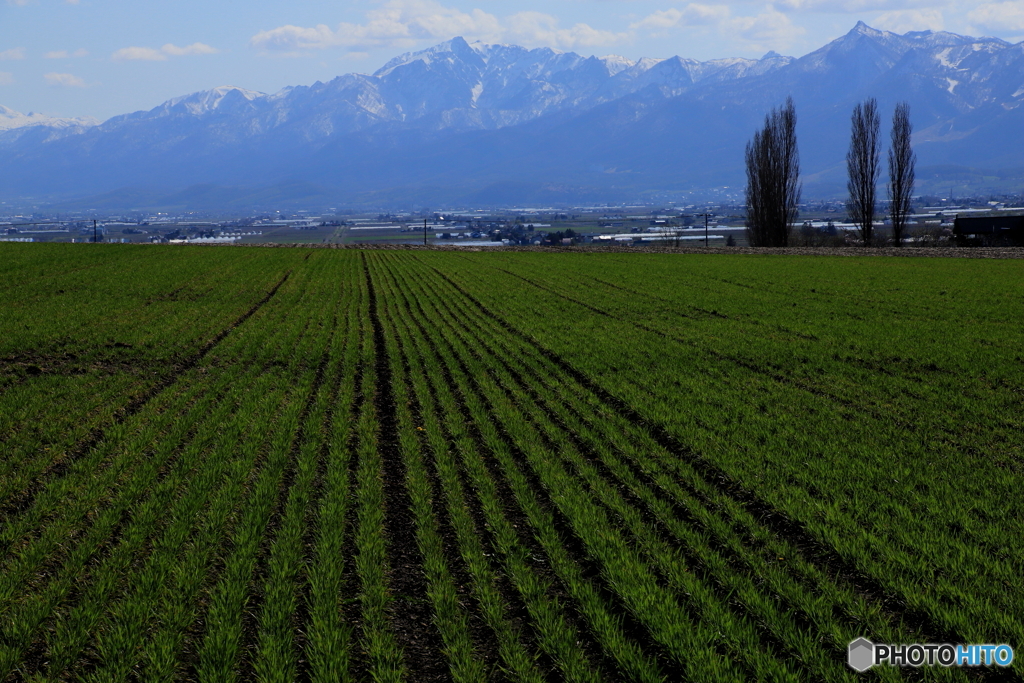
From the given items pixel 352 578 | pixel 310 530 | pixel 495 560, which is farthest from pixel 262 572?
pixel 495 560

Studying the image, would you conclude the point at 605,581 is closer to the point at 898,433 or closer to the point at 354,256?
the point at 898,433

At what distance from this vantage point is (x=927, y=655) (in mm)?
4641

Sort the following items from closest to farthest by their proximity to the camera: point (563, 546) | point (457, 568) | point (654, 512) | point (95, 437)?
1. point (457, 568)
2. point (563, 546)
3. point (654, 512)
4. point (95, 437)

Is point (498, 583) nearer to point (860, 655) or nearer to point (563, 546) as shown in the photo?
point (563, 546)

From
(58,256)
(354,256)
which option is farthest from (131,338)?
(354,256)

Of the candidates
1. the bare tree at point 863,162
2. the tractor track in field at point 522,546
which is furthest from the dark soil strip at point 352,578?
the bare tree at point 863,162

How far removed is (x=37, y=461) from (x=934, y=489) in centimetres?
922

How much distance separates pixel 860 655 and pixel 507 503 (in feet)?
11.0

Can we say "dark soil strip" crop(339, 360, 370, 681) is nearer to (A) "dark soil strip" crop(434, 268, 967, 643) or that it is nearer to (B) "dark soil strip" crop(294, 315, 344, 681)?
(B) "dark soil strip" crop(294, 315, 344, 681)

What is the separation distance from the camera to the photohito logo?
4.55 meters

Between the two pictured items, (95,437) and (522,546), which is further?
(95,437)

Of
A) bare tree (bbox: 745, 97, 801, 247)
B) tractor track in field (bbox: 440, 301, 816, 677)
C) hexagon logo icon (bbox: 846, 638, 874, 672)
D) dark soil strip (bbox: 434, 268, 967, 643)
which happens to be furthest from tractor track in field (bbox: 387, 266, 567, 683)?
bare tree (bbox: 745, 97, 801, 247)

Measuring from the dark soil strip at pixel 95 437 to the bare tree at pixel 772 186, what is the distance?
4971cm

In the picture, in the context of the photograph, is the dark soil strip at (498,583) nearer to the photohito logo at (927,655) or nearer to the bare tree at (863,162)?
the photohito logo at (927,655)
